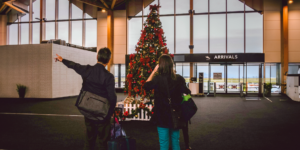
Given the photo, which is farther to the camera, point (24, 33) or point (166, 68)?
point (24, 33)

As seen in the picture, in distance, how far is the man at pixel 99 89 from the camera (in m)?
1.90

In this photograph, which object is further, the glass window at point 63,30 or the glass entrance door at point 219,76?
the glass window at point 63,30

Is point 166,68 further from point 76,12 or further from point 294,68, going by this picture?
point 76,12

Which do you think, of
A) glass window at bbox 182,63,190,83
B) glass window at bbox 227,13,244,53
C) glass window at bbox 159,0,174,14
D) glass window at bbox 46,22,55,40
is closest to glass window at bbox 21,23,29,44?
glass window at bbox 46,22,55,40

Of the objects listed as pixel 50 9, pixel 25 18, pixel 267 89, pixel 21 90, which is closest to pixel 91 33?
pixel 50 9

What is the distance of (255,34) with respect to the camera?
1391 centimetres

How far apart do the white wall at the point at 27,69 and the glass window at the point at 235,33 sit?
40.2 ft

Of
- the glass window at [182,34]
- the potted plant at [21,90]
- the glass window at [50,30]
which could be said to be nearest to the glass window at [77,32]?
the glass window at [50,30]

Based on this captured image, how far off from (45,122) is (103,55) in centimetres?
423

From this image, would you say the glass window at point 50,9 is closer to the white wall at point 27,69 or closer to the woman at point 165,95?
the white wall at point 27,69

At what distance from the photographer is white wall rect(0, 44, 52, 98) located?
10.3 meters

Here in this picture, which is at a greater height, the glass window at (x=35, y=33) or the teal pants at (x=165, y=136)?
the glass window at (x=35, y=33)

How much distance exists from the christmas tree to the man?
307cm

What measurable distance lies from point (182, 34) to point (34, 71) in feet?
34.4
